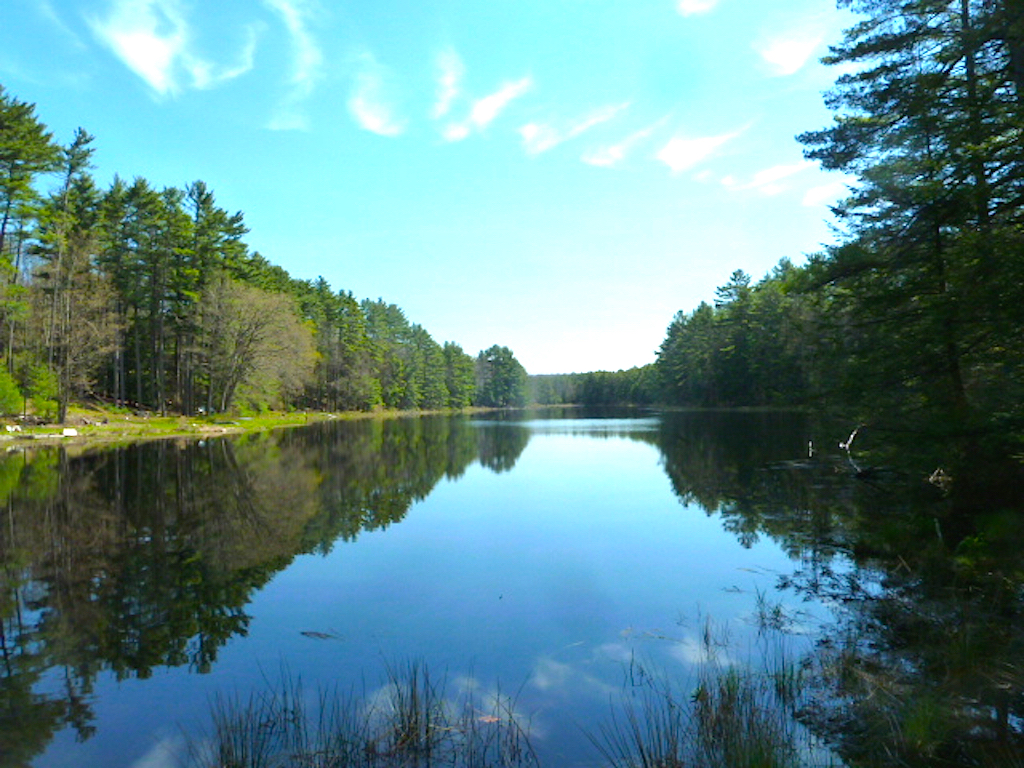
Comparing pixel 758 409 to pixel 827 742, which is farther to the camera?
pixel 758 409

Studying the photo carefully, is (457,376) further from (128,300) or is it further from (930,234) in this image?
(930,234)

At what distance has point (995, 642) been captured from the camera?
19.4 feet

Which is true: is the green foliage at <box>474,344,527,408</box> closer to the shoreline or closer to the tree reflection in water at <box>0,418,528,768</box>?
the shoreline

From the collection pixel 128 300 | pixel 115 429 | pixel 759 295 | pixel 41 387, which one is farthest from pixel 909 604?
pixel 759 295

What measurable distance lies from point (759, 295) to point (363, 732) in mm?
80094

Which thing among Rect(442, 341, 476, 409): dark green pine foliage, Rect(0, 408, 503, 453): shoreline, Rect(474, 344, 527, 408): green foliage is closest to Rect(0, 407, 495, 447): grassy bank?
Rect(0, 408, 503, 453): shoreline

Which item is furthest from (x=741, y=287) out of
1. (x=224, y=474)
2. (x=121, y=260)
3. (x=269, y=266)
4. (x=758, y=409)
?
(x=224, y=474)

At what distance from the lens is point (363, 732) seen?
4.93 metres

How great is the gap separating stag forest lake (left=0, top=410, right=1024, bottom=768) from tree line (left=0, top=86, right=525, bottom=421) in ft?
71.6

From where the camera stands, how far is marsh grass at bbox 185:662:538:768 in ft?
15.0

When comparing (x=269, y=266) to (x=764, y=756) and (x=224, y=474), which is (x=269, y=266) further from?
(x=764, y=756)

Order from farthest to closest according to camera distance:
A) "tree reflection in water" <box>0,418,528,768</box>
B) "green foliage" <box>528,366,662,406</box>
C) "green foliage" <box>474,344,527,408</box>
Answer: "green foliage" <box>474,344,527,408</box> < "green foliage" <box>528,366,662,406</box> < "tree reflection in water" <box>0,418,528,768</box>

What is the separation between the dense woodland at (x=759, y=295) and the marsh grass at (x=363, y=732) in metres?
7.39

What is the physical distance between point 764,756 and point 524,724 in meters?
2.05
